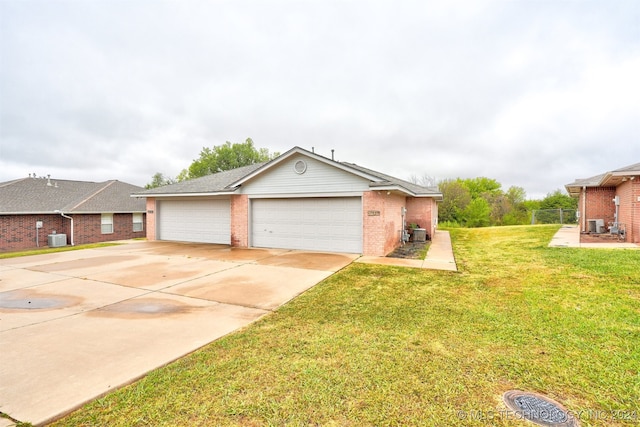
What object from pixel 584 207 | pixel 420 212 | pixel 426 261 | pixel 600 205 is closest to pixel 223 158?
pixel 420 212

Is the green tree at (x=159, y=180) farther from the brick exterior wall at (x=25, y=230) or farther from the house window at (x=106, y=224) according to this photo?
the brick exterior wall at (x=25, y=230)

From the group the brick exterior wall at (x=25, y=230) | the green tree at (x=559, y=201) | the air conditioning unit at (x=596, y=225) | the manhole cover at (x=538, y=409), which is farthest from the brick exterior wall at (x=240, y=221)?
the green tree at (x=559, y=201)

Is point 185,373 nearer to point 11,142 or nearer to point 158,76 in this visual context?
point 158,76

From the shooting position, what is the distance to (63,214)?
19.7 meters

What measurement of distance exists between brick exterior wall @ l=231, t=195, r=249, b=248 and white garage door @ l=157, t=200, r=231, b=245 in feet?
2.98

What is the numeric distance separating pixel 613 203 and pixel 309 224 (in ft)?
57.0

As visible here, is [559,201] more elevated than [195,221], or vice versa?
[559,201]

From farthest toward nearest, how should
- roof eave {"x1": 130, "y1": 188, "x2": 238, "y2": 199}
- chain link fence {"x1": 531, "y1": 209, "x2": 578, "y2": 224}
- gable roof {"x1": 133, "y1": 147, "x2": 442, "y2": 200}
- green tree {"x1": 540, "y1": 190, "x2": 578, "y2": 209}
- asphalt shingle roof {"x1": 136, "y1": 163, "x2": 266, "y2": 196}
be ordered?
1. green tree {"x1": 540, "y1": 190, "x2": 578, "y2": 209}
2. chain link fence {"x1": 531, "y1": 209, "x2": 578, "y2": 224}
3. asphalt shingle roof {"x1": 136, "y1": 163, "x2": 266, "y2": 196}
4. roof eave {"x1": 130, "y1": 188, "x2": 238, "y2": 199}
5. gable roof {"x1": 133, "y1": 147, "x2": 442, "y2": 200}

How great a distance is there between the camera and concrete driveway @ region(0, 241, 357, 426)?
2955mm

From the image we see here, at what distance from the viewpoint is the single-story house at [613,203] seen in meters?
11.7

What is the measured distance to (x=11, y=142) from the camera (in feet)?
91.9

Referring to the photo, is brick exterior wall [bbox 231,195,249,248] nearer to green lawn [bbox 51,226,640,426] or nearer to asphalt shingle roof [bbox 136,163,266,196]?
asphalt shingle roof [bbox 136,163,266,196]

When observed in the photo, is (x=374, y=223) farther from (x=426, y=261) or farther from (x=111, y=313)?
(x=111, y=313)

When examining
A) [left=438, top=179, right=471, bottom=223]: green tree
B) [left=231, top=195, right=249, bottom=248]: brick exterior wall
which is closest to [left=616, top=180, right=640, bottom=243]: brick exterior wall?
[left=231, top=195, right=249, bottom=248]: brick exterior wall
